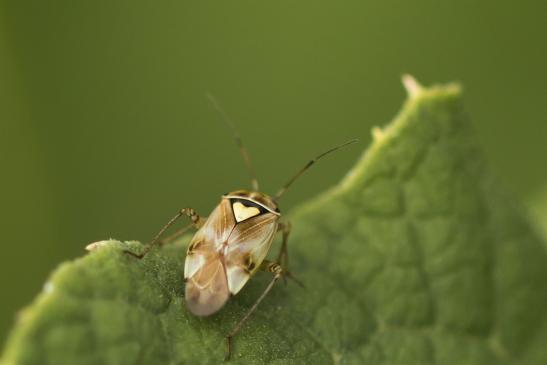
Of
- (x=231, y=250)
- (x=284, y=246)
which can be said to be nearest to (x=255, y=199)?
(x=284, y=246)

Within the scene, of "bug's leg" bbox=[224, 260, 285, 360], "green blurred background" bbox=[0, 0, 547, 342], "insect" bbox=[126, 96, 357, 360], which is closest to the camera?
"bug's leg" bbox=[224, 260, 285, 360]

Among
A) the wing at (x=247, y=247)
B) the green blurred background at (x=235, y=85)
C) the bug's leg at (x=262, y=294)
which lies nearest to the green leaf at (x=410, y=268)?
the bug's leg at (x=262, y=294)

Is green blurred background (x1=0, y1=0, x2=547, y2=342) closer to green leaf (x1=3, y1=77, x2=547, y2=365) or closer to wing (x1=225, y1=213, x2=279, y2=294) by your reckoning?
green leaf (x1=3, y1=77, x2=547, y2=365)

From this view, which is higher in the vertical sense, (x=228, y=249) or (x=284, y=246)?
(x=228, y=249)

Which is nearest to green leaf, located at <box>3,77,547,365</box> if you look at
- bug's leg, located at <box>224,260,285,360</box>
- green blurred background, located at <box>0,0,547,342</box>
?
bug's leg, located at <box>224,260,285,360</box>

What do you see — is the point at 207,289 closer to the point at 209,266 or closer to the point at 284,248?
the point at 209,266

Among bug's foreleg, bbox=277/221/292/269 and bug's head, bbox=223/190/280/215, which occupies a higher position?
bug's head, bbox=223/190/280/215

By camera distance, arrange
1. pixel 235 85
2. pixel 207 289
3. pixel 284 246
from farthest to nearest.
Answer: pixel 235 85
pixel 284 246
pixel 207 289
